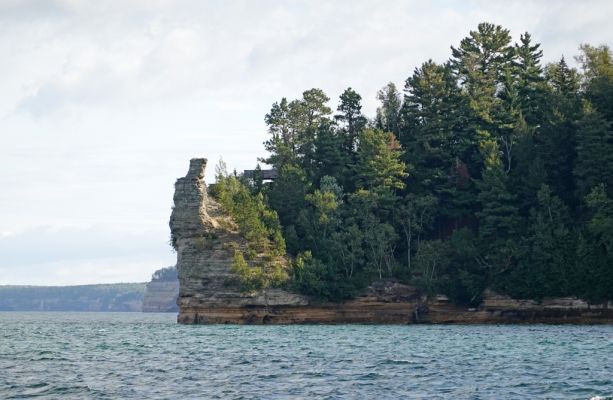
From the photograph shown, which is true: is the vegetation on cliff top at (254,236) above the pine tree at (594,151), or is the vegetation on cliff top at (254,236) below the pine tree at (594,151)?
below

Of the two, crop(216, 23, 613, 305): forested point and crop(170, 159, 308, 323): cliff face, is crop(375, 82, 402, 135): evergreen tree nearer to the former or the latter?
crop(216, 23, 613, 305): forested point

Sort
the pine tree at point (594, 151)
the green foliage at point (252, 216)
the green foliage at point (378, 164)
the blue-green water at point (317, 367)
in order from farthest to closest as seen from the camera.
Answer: the green foliage at point (378, 164)
the green foliage at point (252, 216)
the pine tree at point (594, 151)
the blue-green water at point (317, 367)

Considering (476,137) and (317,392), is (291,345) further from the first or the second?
(476,137)

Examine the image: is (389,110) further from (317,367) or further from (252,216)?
(317,367)

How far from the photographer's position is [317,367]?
41156mm

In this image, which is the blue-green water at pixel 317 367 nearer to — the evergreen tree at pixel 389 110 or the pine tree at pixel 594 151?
the pine tree at pixel 594 151

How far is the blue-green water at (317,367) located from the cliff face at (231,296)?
2473 centimetres

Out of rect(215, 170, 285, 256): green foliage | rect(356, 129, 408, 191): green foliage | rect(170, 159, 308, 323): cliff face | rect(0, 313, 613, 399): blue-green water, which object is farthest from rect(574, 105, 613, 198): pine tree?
rect(215, 170, 285, 256): green foliage

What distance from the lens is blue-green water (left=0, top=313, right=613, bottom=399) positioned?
33.1m

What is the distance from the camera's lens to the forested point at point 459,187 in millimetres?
84625

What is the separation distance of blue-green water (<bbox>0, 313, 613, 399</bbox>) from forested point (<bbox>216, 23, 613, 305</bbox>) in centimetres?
2168

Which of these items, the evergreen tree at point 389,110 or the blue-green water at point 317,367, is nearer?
the blue-green water at point 317,367

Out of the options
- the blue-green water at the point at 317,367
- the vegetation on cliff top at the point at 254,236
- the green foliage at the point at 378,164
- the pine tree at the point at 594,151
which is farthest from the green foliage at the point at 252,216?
the pine tree at the point at 594,151

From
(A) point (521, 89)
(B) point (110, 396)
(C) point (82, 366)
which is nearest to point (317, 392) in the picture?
(B) point (110, 396)
